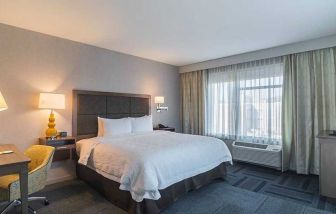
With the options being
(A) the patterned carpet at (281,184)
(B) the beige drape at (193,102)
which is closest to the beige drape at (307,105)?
(A) the patterned carpet at (281,184)

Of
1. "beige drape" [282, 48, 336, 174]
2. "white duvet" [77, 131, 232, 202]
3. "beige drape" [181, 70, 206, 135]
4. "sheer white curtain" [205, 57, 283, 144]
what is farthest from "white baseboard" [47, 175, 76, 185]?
"beige drape" [282, 48, 336, 174]

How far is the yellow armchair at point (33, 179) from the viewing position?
209 cm

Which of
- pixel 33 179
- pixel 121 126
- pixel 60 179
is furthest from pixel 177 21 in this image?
pixel 60 179

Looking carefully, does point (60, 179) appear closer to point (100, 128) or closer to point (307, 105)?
point (100, 128)

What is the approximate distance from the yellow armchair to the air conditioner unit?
375 cm

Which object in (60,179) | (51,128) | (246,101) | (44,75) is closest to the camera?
(51,128)

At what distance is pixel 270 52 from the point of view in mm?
4227

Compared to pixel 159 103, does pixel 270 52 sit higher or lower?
higher

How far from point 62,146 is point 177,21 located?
107 inches

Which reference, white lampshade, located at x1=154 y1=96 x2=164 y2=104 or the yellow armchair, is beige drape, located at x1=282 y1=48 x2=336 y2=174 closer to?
white lampshade, located at x1=154 y1=96 x2=164 y2=104

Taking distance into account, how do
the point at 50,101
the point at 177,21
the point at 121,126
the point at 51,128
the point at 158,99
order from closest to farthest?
the point at 177,21 → the point at 50,101 → the point at 51,128 → the point at 121,126 → the point at 158,99

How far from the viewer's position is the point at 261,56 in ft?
14.3

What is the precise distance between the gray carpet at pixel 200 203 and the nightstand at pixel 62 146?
50 centimetres

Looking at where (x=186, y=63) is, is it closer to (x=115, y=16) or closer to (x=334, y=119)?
(x=115, y=16)
